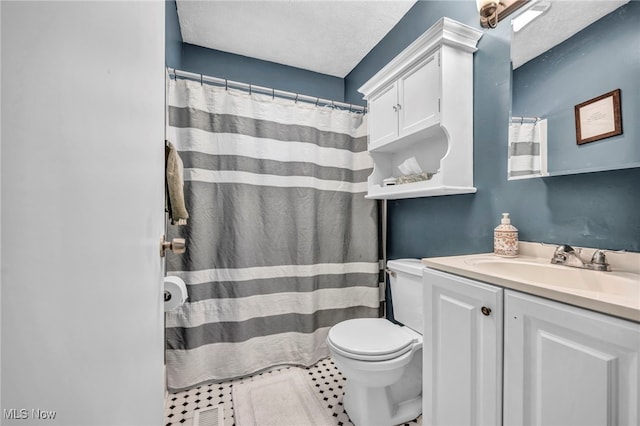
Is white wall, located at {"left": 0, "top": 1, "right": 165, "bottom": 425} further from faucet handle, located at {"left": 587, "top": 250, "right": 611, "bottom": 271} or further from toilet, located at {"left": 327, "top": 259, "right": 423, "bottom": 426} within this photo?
faucet handle, located at {"left": 587, "top": 250, "right": 611, "bottom": 271}

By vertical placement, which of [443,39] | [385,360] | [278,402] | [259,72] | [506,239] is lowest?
[278,402]

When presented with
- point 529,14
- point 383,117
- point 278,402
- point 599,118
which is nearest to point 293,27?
point 383,117

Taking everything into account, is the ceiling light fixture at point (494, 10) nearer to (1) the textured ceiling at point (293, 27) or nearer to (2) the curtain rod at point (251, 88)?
(1) the textured ceiling at point (293, 27)

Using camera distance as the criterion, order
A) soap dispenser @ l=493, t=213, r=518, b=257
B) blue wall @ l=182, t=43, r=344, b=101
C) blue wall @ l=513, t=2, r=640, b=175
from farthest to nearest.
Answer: blue wall @ l=182, t=43, r=344, b=101
soap dispenser @ l=493, t=213, r=518, b=257
blue wall @ l=513, t=2, r=640, b=175

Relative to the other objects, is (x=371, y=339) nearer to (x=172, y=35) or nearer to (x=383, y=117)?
(x=383, y=117)

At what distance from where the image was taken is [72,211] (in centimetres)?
30

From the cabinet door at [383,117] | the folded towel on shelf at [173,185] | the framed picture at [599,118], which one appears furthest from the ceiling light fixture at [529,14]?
the folded towel on shelf at [173,185]

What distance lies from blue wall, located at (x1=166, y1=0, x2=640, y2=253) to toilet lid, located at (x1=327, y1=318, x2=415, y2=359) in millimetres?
540

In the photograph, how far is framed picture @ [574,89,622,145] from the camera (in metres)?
0.89

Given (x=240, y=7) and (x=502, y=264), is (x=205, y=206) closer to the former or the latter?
(x=240, y=7)

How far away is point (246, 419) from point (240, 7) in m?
2.54
